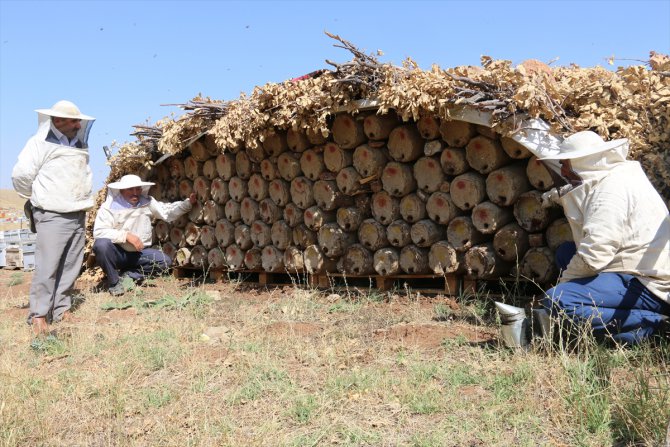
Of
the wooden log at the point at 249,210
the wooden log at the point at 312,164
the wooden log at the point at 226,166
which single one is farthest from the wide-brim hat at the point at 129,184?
the wooden log at the point at 312,164

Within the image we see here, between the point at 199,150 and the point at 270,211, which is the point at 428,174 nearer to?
the point at 270,211

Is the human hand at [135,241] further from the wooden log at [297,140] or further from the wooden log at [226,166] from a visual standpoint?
the wooden log at [297,140]

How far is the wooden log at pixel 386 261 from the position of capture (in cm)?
666

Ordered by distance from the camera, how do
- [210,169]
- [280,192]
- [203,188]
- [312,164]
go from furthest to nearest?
[203,188] → [210,169] → [280,192] → [312,164]

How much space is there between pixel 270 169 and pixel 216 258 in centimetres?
170

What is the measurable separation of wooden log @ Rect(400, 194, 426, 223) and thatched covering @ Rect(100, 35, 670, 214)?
0.93 meters

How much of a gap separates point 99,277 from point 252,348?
5.19 meters

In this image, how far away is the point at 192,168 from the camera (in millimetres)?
8977

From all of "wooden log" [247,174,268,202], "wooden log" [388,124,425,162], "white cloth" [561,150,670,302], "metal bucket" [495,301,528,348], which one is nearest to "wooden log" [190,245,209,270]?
"wooden log" [247,174,268,202]

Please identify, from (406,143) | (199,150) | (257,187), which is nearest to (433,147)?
(406,143)

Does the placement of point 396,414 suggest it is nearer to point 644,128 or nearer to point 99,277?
point 644,128

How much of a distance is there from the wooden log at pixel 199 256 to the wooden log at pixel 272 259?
1.28 meters

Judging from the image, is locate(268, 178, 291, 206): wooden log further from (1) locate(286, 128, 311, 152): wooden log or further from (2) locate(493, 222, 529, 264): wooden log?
(2) locate(493, 222, 529, 264): wooden log

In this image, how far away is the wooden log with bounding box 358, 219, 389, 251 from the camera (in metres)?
6.77
